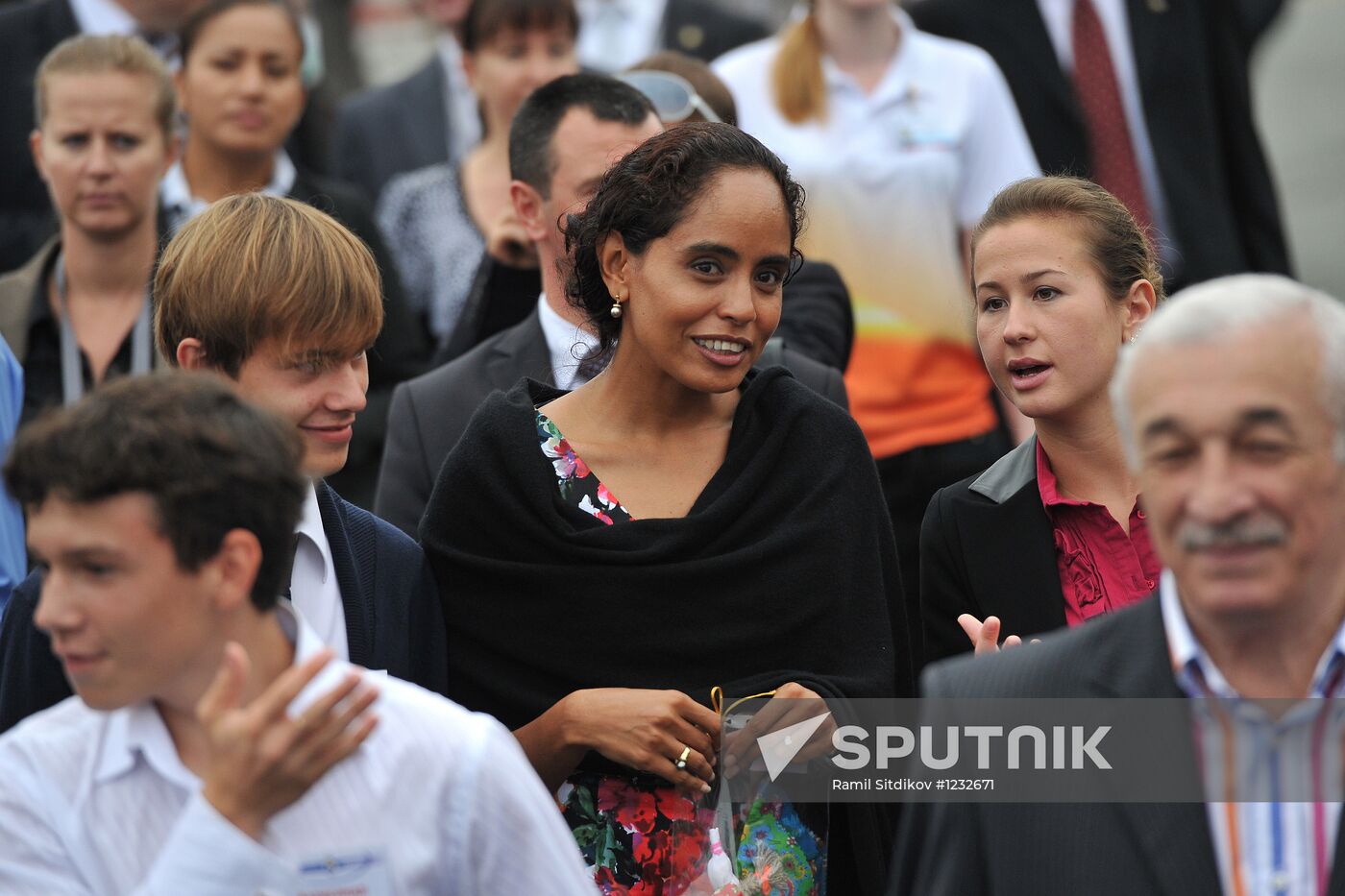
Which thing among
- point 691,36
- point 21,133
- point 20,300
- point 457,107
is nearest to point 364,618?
point 20,300

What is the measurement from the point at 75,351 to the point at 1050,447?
286cm

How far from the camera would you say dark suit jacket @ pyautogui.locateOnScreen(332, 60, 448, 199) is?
27.2 ft

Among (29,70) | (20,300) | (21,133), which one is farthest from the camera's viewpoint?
(29,70)

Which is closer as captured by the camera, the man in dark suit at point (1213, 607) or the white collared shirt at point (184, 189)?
the man in dark suit at point (1213, 607)

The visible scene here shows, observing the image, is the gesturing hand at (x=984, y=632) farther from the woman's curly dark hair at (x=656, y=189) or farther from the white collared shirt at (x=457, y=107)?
the white collared shirt at (x=457, y=107)

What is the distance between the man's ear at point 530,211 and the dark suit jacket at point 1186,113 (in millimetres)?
2284

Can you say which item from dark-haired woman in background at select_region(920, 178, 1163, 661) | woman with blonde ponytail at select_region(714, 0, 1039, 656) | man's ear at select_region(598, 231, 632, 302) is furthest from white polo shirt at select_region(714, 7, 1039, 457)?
man's ear at select_region(598, 231, 632, 302)

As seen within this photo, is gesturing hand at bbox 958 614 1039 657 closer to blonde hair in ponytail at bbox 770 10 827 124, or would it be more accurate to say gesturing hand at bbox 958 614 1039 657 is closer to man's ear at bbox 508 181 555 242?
man's ear at bbox 508 181 555 242

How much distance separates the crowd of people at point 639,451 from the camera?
9.32 ft

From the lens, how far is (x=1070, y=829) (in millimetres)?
2832

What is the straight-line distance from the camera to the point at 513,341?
16.9 ft

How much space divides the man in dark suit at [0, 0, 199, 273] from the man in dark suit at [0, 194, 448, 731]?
301 centimetres

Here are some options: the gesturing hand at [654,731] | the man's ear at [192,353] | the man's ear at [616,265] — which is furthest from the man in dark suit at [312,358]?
the man's ear at [616,265]

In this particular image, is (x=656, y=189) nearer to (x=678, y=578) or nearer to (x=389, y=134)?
(x=678, y=578)
